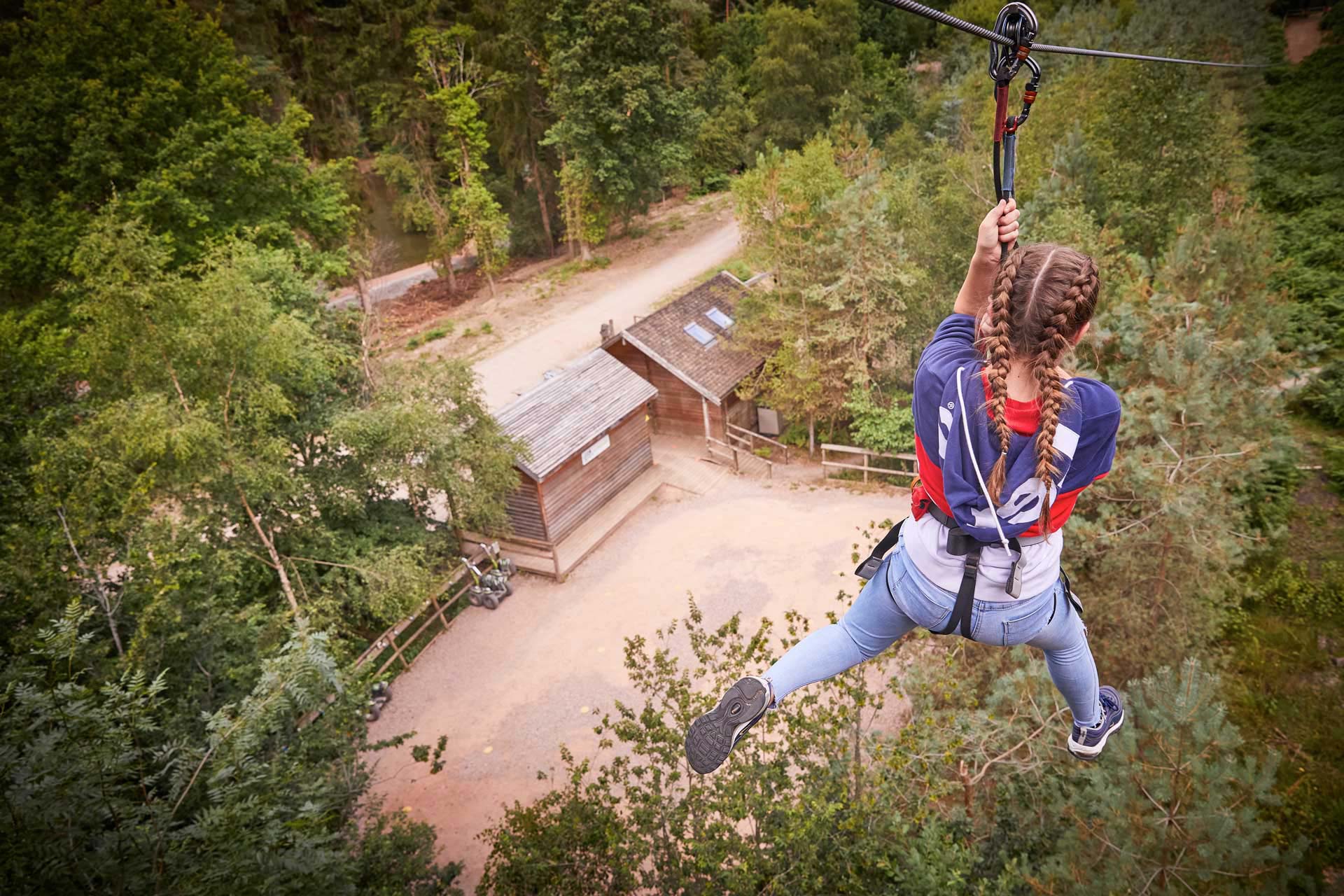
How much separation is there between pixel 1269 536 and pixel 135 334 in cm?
1926

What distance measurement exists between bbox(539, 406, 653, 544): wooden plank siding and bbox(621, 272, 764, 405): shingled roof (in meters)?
1.92

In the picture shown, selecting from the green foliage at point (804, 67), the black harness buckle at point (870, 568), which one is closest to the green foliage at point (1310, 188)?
the green foliage at point (804, 67)

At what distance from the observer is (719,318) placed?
22.9 metres

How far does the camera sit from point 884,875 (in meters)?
6.69

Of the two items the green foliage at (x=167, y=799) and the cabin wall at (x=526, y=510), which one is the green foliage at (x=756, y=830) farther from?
the cabin wall at (x=526, y=510)

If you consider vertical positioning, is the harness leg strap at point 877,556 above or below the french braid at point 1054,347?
below

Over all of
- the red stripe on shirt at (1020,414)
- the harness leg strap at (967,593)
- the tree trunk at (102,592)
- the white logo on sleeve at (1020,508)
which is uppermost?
the red stripe on shirt at (1020,414)

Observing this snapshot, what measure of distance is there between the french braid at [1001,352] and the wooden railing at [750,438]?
1814 cm

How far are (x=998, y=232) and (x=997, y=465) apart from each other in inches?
33.2

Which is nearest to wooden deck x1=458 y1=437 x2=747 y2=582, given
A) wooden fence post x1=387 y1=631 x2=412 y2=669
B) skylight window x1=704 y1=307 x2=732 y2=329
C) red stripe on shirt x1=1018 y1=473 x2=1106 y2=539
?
wooden fence post x1=387 y1=631 x2=412 y2=669

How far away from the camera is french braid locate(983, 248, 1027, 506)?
265 centimetres

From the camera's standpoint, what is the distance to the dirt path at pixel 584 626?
1196 centimetres

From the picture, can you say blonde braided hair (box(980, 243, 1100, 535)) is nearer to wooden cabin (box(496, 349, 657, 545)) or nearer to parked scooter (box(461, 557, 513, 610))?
wooden cabin (box(496, 349, 657, 545))

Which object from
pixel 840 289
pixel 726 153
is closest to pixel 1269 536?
pixel 840 289
